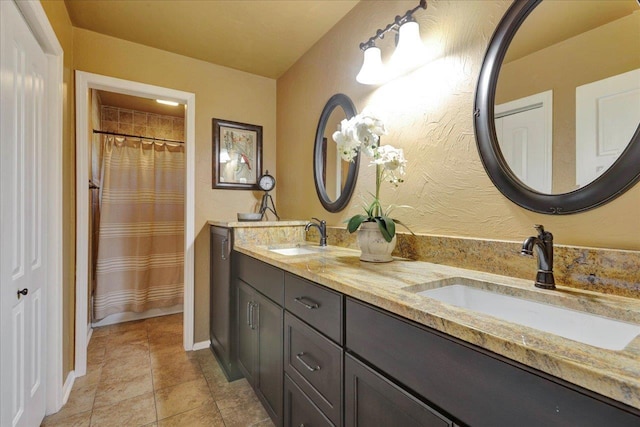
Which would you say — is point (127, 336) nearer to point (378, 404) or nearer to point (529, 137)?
point (378, 404)

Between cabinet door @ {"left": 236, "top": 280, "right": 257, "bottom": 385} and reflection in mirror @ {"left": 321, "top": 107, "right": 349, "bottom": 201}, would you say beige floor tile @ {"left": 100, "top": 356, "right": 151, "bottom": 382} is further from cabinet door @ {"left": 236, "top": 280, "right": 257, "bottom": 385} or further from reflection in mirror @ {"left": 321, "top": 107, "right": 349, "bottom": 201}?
reflection in mirror @ {"left": 321, "top": 107, "right": 349, "bottom": 201}

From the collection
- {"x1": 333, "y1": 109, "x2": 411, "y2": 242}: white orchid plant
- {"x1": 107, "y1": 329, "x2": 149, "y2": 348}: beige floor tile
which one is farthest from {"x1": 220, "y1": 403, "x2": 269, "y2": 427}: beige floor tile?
{"x1": 107, "y1": 329, "x2": 149, "y2": 348}: beige floor tile

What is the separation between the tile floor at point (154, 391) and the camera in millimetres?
1579

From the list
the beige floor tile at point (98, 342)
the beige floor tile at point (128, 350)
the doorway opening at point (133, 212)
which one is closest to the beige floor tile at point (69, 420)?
the beige floor tile at point (128, 350)

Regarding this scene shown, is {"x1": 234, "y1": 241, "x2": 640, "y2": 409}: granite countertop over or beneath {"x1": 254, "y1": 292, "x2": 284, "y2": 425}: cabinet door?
over

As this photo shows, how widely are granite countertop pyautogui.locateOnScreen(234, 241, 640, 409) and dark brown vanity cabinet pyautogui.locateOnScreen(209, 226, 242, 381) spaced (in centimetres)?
81

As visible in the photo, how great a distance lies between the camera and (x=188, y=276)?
2418 millimetres

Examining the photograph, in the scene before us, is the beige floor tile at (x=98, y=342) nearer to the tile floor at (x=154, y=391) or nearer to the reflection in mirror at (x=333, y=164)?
the tile floor at (x=154, y=391)

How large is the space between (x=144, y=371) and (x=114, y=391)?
0.24 m

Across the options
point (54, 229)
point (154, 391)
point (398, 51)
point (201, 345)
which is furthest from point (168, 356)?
point (398, 51)

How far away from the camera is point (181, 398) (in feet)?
5.76

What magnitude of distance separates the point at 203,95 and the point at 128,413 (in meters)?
2.33

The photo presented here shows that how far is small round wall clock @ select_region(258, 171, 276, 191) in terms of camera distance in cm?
264

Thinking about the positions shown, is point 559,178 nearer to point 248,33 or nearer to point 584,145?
point 584,145
